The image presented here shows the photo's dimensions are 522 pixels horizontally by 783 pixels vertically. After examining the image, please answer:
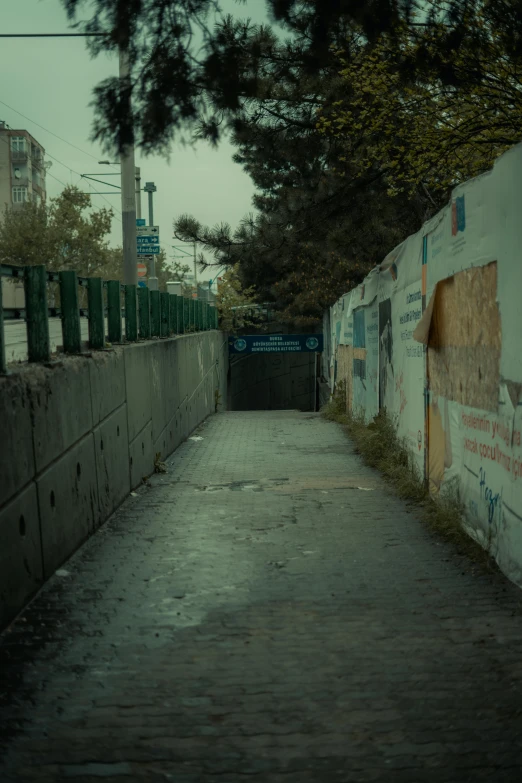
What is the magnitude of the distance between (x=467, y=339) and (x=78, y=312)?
294 cm

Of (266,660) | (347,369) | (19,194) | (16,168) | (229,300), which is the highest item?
(16,168)

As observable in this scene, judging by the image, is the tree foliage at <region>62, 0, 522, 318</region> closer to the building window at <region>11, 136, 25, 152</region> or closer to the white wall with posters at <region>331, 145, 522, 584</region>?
the white wall with posters at <region>331, 145, 522, 584</region>

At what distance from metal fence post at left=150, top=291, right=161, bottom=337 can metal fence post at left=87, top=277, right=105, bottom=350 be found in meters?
4.45

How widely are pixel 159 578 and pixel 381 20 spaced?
3434 mm

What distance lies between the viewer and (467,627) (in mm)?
4598

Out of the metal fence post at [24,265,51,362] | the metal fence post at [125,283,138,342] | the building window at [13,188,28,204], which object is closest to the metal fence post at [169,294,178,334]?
the metal fence post at [125,283,138,342]

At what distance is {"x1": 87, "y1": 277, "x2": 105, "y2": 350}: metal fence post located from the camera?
7.92m

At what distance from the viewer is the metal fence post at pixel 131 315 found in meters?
10.4

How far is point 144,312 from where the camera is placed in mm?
11922

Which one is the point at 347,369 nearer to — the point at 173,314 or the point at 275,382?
the point at 173,314

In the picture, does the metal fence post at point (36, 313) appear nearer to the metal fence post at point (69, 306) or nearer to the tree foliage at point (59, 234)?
the metal fence post at point (69, 306)

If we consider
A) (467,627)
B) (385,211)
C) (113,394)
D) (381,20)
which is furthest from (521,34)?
(385,211)

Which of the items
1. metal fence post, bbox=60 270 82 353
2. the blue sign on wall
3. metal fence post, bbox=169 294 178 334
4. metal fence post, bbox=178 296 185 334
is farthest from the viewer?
the blue sign on wall

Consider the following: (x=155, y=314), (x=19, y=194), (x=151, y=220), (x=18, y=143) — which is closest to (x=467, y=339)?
(x=155, y=314)
